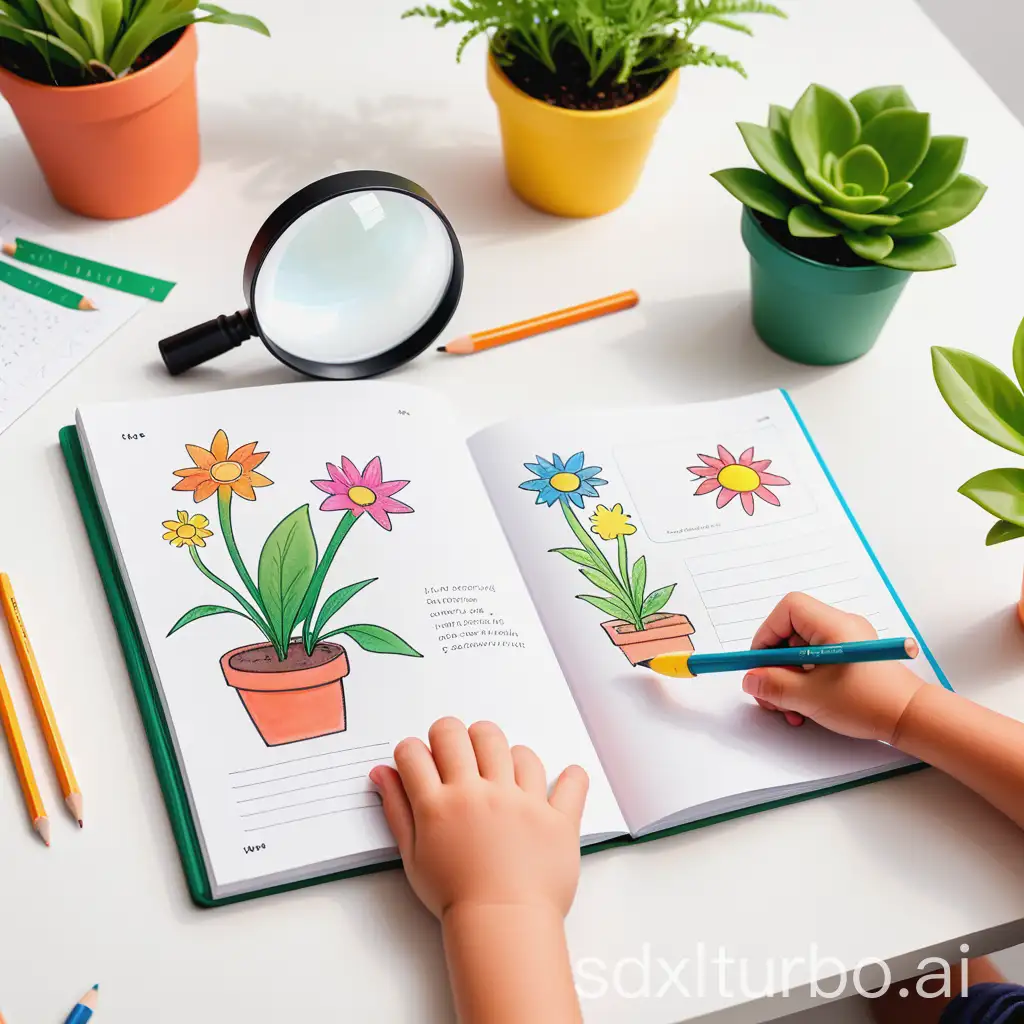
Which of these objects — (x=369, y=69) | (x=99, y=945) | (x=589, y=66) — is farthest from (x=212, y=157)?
(x=99, y=945)

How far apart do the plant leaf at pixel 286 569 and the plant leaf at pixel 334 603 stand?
0.01 metres

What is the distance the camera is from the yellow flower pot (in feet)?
3.05

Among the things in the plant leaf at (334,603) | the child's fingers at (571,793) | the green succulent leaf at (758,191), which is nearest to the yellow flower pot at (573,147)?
the green succulent leaf at (758,191)

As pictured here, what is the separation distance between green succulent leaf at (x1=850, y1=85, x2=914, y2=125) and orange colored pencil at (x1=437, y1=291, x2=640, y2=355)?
0.73ft

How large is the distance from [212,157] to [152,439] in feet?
1.13

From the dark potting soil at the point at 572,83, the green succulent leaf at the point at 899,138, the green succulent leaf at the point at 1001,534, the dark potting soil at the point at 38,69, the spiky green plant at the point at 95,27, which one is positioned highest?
the green succulent leaf at the point at 899,138

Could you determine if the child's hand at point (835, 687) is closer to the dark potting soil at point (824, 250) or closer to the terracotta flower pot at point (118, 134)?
the dark potting soil at point (824, 250)

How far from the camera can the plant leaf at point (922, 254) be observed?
83cm

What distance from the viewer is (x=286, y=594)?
2.41 feet

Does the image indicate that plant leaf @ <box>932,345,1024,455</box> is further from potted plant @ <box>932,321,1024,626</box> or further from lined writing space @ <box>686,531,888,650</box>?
lined writing space @ <box>686,531,888,650</box>

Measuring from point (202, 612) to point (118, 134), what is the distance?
41 cm

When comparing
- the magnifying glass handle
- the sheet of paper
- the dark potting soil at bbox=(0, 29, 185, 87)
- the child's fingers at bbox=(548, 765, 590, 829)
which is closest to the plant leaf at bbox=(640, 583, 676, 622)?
the child's fingers at bbox=(548, 765, 590, 829)

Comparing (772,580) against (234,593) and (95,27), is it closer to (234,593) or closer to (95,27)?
(234,593)

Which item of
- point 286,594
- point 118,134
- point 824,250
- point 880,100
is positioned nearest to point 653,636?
point 286,594
